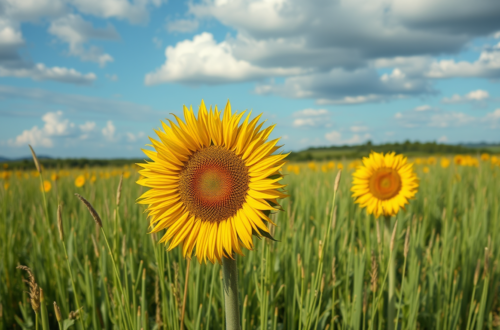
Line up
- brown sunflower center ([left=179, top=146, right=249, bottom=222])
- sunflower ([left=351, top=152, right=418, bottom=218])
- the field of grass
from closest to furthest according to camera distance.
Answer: brown sunflower center ([left=179, top=146, right=249, bottom=222]), the field of grass, sunflower ([left=351, top=152, right=418, bottom=218])

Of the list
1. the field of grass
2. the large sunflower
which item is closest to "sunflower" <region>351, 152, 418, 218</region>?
the field of grass

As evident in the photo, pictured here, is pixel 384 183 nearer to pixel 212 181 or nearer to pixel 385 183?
pixel 385 183

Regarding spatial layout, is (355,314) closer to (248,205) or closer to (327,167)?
(248,205)

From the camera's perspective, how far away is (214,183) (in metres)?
1.34

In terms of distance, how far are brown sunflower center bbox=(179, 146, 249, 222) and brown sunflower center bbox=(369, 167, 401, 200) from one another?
1980 millimetres

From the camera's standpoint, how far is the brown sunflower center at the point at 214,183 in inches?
52.4

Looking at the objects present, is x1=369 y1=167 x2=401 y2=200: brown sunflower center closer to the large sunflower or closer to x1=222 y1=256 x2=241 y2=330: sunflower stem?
the large sunflower

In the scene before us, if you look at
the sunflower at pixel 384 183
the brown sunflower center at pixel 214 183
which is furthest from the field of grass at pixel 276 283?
the brown sunflower center at pixel 214 183

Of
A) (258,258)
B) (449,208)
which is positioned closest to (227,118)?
(258,258)

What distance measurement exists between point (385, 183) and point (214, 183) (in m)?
2.17

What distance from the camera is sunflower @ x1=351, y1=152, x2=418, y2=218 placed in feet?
9.61

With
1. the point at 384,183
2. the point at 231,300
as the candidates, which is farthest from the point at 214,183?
the point at 384,183

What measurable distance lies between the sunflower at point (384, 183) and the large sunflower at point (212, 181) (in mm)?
1885

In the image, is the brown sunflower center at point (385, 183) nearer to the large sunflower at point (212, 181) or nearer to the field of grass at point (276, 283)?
the field of grass at point (276, 283)
